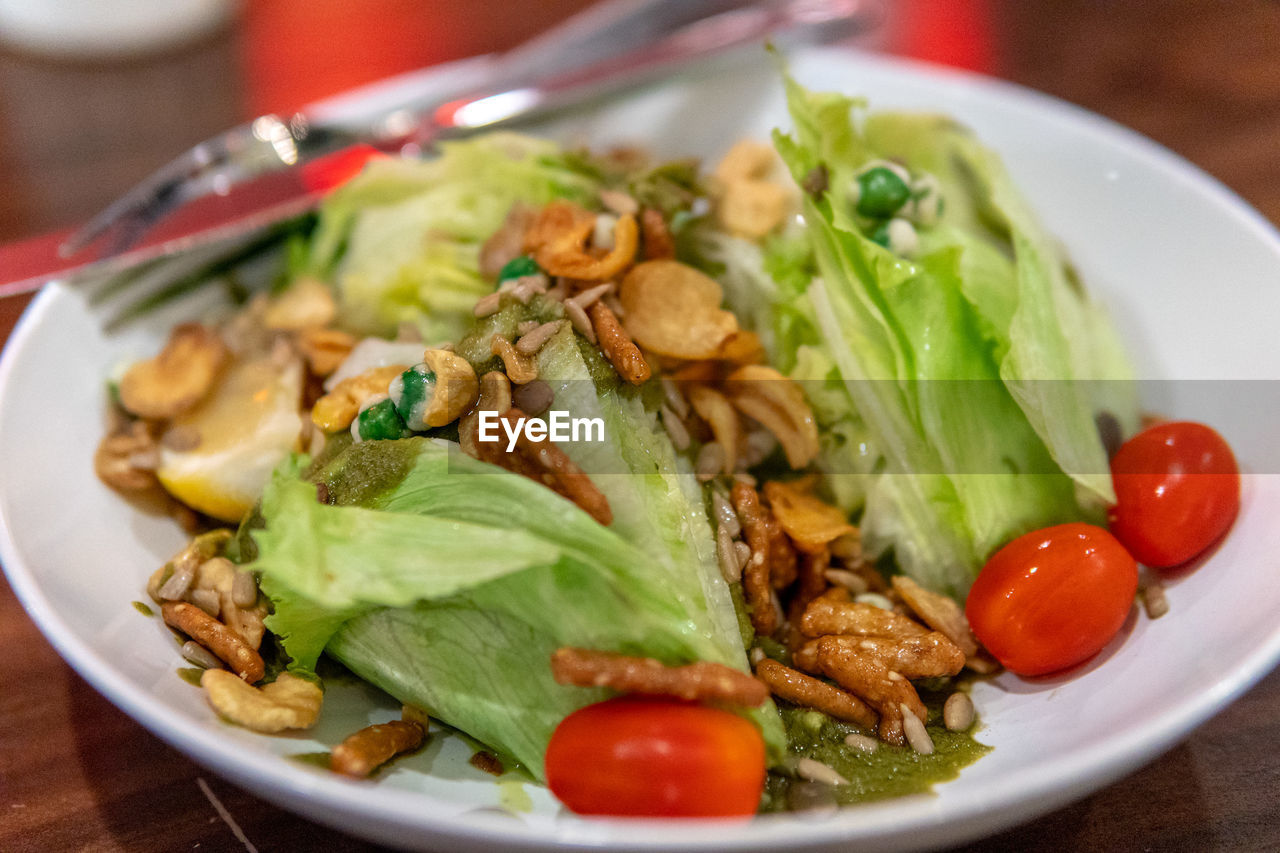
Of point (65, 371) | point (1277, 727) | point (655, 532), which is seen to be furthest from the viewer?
point (65, 371)

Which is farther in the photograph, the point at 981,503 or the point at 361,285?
the point at 361,285

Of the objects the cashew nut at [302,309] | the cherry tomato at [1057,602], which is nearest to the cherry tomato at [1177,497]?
the cherry tomato at [1057,602]

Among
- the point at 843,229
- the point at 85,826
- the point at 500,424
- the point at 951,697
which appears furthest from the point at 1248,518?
the point at 85,826

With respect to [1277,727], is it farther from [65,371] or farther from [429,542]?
[65,371]

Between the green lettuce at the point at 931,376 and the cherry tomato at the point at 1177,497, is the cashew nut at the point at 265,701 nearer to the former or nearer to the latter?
the green lettuce at the point at 931,376

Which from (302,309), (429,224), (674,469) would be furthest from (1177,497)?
(302,309)

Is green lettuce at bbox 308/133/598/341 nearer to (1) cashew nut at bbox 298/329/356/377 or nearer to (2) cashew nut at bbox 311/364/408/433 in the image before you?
(1) cashew nut at bbox 298/329/356/377

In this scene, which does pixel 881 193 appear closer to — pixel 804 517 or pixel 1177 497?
pixel 804 517
